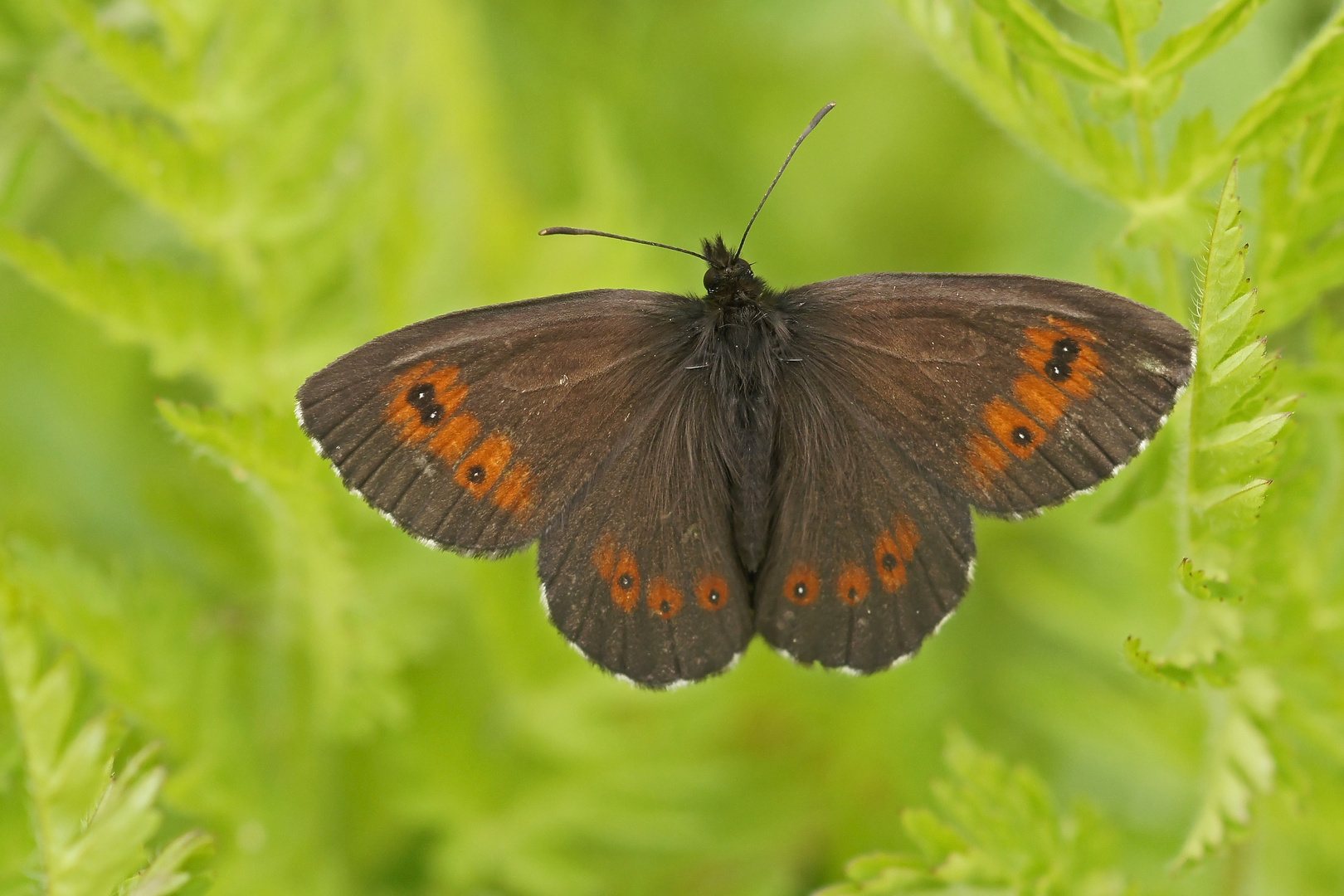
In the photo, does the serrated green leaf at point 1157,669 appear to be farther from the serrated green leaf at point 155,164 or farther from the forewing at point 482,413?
the serrated green leaf at point 155,164

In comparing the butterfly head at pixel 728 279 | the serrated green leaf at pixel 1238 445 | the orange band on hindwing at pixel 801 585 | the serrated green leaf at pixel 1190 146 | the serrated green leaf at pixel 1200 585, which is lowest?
the serrated green leaf at pixel 1200 585

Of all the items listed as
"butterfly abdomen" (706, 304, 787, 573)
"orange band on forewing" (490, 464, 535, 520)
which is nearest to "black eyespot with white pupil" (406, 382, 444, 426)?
"orange band on forewing" (490, 464, 535, 520)

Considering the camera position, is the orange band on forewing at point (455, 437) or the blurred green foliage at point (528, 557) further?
the orange band on forewing at point (455, 437)

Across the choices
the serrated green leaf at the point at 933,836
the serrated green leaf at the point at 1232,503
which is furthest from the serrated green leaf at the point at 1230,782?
the serrated green leaf at the point at 1232,503

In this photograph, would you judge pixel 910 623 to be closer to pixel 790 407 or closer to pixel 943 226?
pixel 790 407

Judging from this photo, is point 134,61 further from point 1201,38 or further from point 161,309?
point 1201,38

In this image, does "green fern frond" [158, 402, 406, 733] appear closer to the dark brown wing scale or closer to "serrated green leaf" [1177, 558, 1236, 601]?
the dark brown wing scale

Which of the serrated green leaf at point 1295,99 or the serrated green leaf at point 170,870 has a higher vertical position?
the serrated green leaf at point 1295,99
